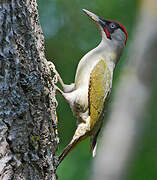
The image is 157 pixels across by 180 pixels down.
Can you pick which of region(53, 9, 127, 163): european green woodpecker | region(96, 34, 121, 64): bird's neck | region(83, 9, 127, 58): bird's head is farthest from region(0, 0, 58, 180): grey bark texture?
region(83, 9, 127, 58): bird's head

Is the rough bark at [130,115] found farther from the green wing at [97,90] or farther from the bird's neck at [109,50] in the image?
the green wing at [97,90]

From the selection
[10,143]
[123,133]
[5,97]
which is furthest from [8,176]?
[123,133]

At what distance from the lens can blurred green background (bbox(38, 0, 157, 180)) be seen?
7965 mm

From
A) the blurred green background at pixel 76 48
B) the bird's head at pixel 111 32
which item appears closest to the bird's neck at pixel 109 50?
the bird's head at pixel 111 32

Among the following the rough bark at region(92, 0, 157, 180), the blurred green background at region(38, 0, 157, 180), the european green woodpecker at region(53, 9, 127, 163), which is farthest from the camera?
the blurred green background at region(38, 0, 157, 180)

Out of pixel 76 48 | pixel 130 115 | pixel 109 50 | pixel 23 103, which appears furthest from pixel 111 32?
pixel 76 48

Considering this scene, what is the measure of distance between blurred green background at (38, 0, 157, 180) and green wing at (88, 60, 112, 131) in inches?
125

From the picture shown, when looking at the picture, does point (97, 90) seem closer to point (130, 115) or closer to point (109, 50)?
point (109, 50)

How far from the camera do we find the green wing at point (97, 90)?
430 centimetres

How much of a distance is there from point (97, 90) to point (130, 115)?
84.9 inches

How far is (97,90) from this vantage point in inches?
174

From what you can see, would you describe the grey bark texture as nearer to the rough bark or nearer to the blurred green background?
the rough bark

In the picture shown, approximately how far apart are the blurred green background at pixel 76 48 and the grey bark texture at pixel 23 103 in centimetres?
466

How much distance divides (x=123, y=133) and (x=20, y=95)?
3.96 meters
